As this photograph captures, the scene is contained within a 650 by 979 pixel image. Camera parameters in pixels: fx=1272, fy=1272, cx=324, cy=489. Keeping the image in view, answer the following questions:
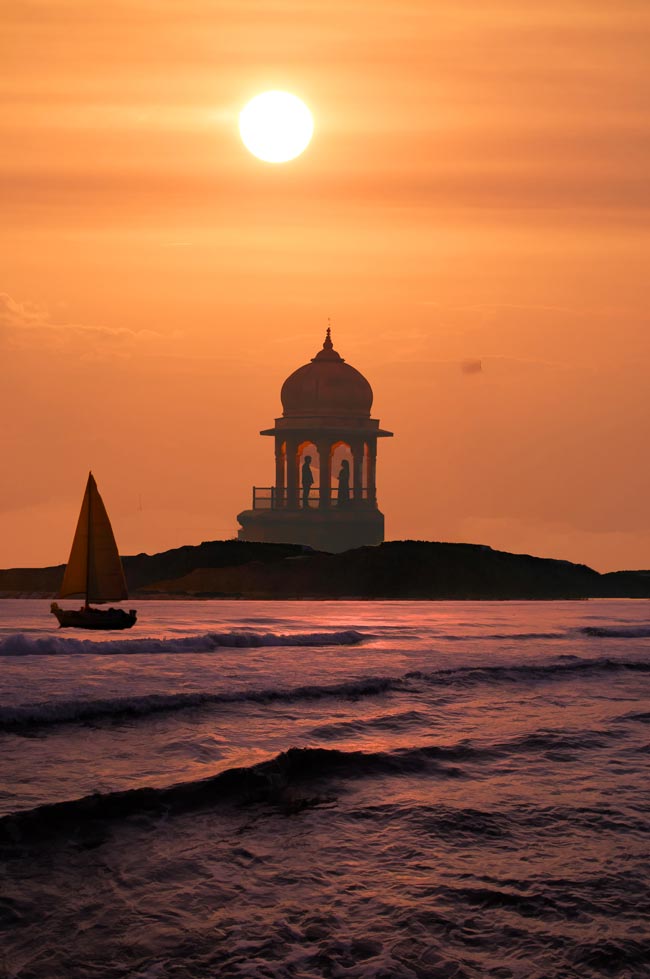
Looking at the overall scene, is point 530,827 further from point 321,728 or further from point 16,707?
point 16,707

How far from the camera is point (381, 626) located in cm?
9000

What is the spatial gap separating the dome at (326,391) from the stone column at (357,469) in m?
4.21

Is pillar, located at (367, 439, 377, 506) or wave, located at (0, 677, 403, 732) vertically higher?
pillar, located at (367, 439, 377, 506)

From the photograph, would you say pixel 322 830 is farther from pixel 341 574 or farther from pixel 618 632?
pixel 341 574

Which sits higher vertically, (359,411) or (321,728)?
(359,411)

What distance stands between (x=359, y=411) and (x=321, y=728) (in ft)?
457

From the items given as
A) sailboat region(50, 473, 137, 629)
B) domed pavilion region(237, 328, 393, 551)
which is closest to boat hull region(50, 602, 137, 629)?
sailboat region(50, 473, 137, 629)

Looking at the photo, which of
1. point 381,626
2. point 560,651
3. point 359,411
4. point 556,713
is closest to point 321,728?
point 556,713

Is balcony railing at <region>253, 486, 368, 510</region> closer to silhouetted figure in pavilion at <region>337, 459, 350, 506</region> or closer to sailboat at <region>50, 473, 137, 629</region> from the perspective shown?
→ silhouetted figure in pavilion at <region>337, 459, 350, 506</region>

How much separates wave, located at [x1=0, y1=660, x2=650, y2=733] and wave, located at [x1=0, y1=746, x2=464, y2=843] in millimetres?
7926

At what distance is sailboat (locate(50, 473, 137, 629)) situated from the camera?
257 ft

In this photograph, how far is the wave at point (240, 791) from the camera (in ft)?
64.4

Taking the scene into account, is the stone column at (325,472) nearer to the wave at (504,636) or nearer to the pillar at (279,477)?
the pillar at (279,477)

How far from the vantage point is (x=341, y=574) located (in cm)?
16938
